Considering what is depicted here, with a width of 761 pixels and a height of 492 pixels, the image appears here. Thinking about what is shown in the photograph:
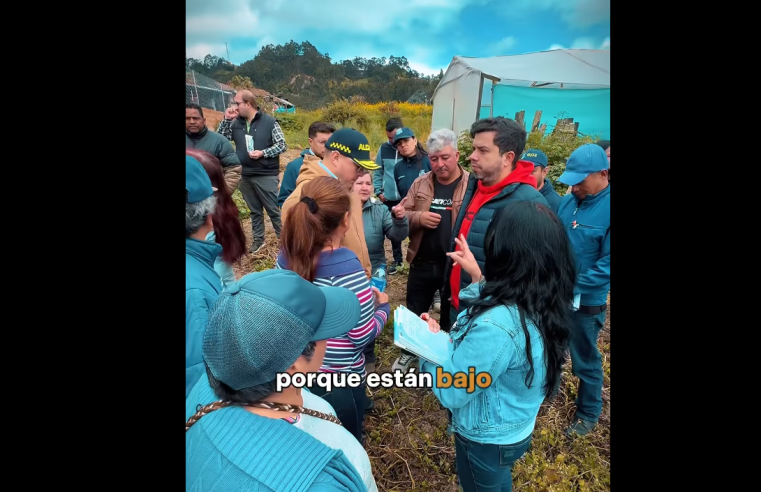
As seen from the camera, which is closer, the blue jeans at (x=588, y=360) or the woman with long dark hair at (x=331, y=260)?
the woman with long dark hair at (x=331, y=260)

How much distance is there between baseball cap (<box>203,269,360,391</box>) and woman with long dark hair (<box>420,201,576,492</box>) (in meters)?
0.59

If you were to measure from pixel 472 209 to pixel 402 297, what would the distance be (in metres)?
2.00

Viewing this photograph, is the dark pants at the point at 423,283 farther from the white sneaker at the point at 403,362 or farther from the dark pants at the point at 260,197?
the dark pants at the point at 260,197

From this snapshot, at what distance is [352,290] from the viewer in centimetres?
146

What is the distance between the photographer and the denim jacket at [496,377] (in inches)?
44.2

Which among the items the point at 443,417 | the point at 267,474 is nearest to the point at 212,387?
the point at 267,474

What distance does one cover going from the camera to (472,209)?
2066 millimetres

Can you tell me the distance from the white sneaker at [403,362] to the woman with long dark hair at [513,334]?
142 cm

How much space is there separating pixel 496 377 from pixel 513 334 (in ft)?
0.50

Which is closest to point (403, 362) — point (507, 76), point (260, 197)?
point (260, 197)

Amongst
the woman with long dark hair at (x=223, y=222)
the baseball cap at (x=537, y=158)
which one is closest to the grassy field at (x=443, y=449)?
the woman with long dark hair at (x=223, y=222)

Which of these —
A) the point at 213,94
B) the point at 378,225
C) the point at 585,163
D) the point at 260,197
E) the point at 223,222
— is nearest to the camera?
the point at 223,222

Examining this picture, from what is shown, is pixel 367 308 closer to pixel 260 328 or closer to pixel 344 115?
pixel 260 328
